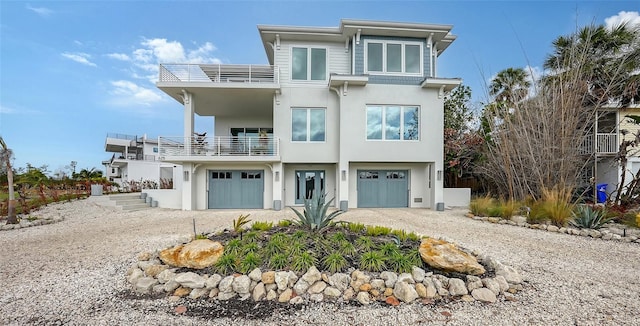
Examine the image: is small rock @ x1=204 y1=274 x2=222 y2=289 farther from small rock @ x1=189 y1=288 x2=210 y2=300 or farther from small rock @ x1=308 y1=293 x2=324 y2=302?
small rock @ x1=308 y1=293 x2=324 y2=302

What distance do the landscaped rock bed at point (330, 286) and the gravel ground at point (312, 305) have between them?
15cm

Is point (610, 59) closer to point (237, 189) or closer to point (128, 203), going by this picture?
point (237, 189)

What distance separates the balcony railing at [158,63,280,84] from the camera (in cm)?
1193

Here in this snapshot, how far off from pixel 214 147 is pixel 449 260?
11141 mm

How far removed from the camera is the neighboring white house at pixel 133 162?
23.8m

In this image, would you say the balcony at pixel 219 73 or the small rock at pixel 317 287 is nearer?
the small rock at pixel 317 287

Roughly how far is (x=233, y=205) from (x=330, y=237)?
361 inches

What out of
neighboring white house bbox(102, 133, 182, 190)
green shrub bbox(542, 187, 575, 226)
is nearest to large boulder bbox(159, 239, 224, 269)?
green shrub bbox(542, 187, 575, 226)

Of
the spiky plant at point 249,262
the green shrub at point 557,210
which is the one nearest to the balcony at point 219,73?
the spiky plant at point 249,262

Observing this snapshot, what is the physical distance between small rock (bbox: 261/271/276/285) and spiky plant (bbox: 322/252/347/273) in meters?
0.79

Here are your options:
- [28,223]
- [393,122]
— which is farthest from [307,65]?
[28,223]

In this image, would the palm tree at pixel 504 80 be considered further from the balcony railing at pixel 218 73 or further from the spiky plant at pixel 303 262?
the spiky plant at pixel 303 262

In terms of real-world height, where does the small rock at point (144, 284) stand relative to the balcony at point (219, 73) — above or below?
below

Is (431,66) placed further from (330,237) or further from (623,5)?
(330,237)
